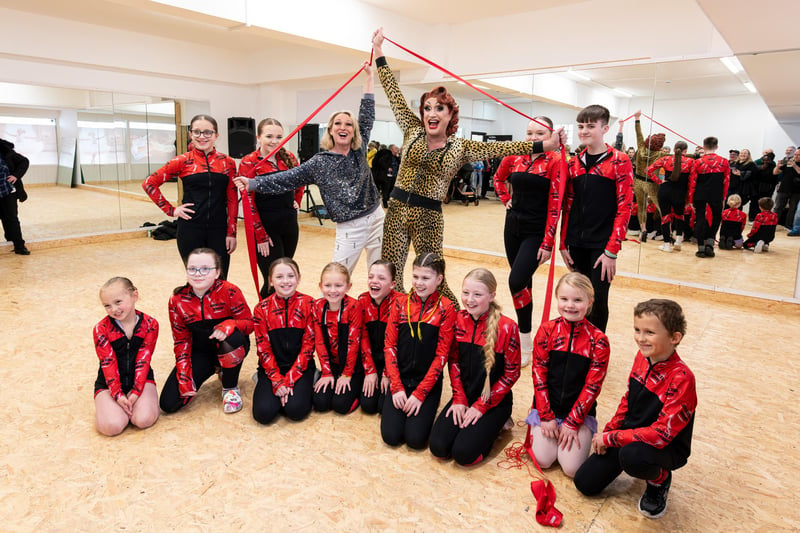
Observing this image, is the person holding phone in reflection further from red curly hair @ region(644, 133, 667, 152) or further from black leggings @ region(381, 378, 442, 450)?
red curly hair @ region(644, 133, 667, 152)

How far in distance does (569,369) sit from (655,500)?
54 cm

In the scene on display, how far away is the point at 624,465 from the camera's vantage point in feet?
6.12

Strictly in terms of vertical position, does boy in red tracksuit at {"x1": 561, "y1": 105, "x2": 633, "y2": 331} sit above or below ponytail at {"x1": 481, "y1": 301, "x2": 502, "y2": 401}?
above

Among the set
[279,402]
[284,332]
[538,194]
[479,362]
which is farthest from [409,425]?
[538,194]

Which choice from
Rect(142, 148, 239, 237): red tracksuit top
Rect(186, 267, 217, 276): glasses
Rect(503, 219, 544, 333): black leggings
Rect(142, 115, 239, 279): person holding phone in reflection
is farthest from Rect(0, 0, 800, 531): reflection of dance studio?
Rect(142, 148, 239, 237): red tracksuit top

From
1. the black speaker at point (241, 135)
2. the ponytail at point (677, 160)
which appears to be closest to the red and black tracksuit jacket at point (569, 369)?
the ponytail at point (677, 160)

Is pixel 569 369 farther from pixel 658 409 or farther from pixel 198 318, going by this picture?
pixel 198 318

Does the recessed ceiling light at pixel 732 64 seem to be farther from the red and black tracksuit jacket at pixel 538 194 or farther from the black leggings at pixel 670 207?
the red and black tracksuit jacket at pixel 538 194

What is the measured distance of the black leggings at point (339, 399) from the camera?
2578 millimetres

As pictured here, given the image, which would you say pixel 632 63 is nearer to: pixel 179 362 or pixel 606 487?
pixel 606 487

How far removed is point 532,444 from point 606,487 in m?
0.31

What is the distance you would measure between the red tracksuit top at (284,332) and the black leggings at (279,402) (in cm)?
4

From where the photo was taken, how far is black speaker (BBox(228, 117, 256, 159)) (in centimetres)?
770

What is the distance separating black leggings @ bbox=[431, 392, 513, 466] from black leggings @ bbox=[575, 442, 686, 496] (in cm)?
37
